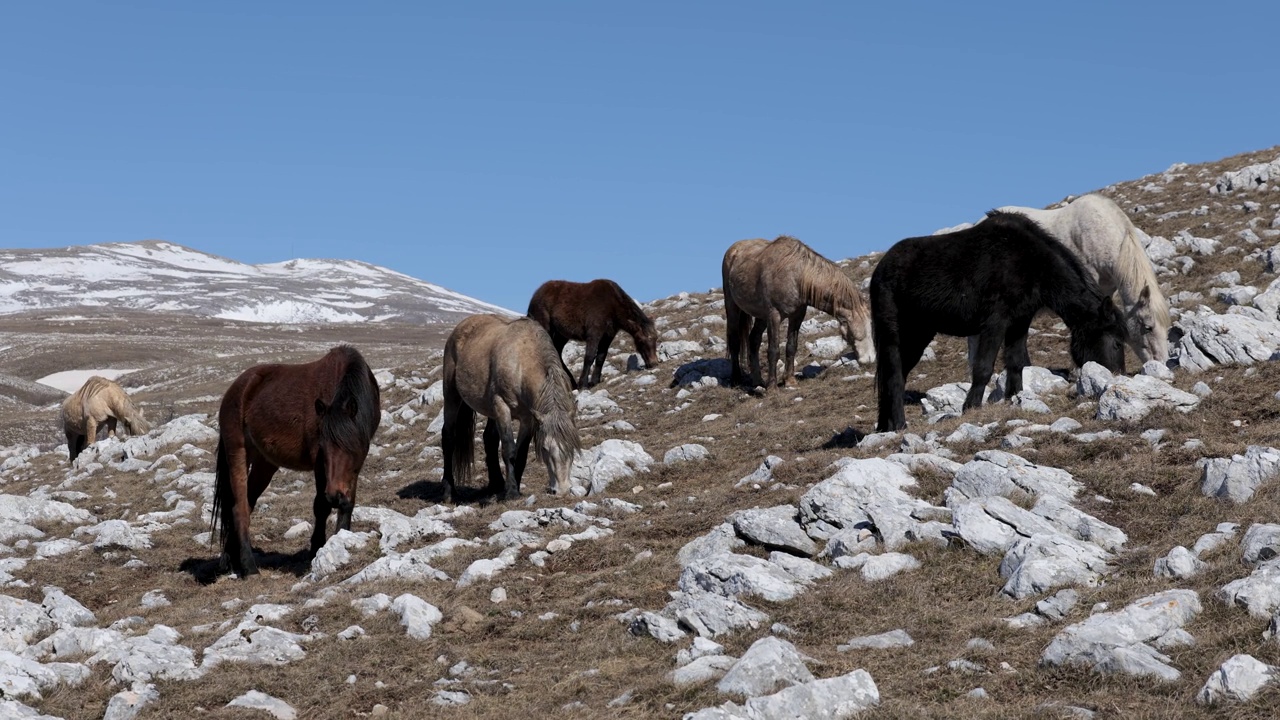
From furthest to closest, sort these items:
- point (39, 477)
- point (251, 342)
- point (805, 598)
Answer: point (251, 342) < point (39, 477) < point (805, 598)

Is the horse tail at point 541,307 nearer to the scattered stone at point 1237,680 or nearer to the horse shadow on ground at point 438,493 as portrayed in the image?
the horse shadow on ground at point 438,493

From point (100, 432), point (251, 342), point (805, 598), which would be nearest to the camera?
point (805, 598)

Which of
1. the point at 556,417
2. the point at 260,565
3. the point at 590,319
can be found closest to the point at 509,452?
the point at 556,417

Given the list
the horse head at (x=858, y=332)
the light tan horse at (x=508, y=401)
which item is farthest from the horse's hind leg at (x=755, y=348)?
the light tan horse at (x=508, y=401)

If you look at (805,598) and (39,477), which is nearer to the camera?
(805,598)

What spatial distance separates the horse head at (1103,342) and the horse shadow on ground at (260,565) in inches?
363

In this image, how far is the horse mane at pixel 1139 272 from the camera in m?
14.7

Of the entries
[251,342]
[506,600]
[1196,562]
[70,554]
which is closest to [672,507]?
[506,600]

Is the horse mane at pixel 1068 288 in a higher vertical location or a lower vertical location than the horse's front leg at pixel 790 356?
higher

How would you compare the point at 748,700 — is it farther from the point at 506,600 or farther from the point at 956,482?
the point at 956,482

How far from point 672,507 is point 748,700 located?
5.32 meters

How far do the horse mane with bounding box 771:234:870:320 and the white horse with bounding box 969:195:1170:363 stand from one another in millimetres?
3703

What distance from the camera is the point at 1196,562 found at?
23.6 feet

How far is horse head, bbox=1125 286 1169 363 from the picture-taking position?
1455 cm
